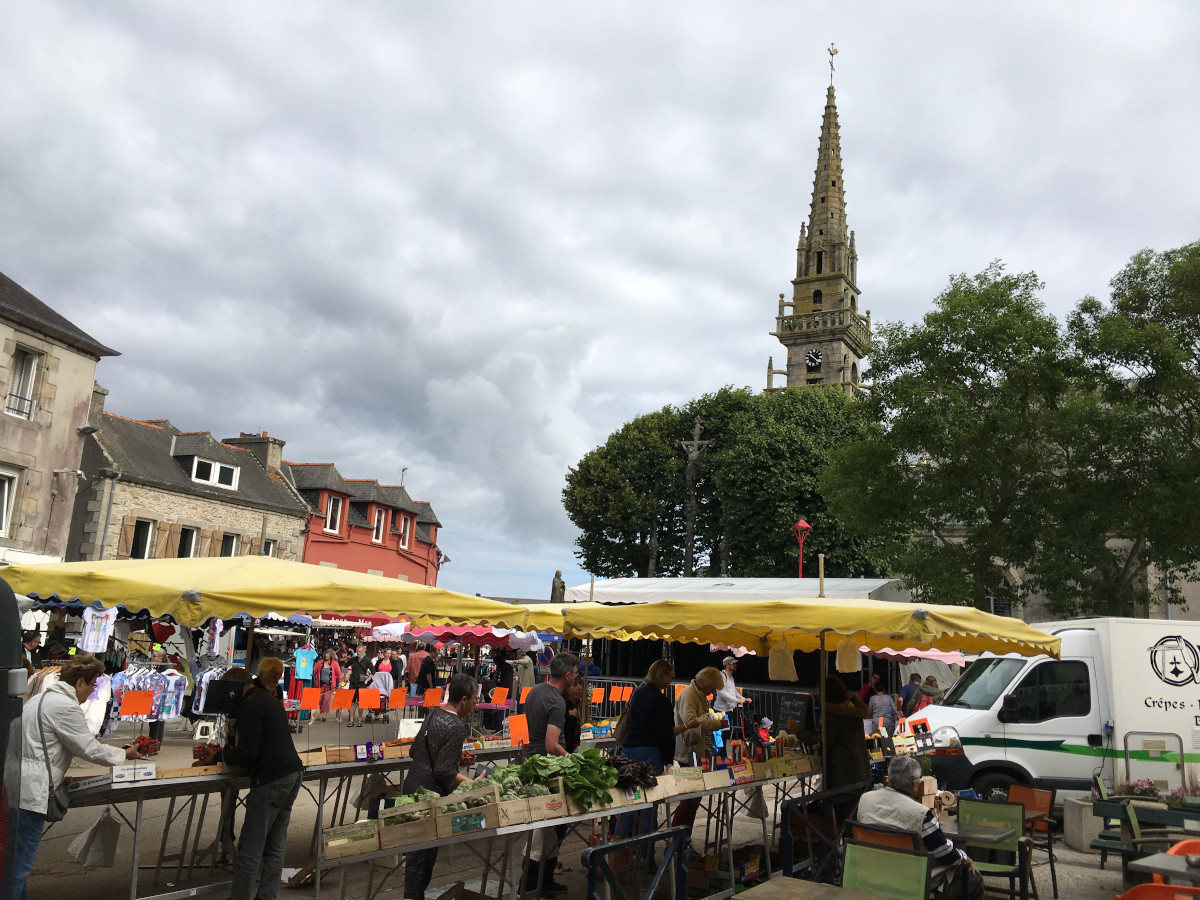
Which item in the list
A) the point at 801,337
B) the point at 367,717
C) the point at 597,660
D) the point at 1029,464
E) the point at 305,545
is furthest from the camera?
the point at 801,337

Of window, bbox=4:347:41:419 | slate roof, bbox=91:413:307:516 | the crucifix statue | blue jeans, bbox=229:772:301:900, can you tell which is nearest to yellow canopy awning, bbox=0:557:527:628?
blue jeans, bbox=229:772:301:900

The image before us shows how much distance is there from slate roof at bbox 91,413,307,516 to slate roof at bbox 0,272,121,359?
3891mm

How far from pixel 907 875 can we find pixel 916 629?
2240 mm

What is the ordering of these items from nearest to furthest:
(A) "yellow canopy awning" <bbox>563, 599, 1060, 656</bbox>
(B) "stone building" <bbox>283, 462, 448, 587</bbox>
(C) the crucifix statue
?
(A) "yellow canopy awning" <bbox>563, 599, 1060, 656</bbox>, (B) "stone building" <bbox>283, 462, 448, 587</bbox>, (C) the crucifix statue

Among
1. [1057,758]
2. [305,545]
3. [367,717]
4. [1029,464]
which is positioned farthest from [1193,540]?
[305,545]

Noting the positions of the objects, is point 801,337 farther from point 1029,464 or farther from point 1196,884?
point 1196,884

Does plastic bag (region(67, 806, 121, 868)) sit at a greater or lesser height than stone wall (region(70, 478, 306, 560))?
→ lesser

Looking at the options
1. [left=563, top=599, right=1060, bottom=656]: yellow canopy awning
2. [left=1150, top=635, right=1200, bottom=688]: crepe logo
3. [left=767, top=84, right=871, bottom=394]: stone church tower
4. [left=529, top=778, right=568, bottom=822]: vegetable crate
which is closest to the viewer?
[left=529, top=778, right=568, bottom=822]: vegetable crate

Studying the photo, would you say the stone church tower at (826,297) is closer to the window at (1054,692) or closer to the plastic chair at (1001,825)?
the window at (1054,692)

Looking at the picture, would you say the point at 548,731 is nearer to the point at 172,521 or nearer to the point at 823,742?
the point at 823,742

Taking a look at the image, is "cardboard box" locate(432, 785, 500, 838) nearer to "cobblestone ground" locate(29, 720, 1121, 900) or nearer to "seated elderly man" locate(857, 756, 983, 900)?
"cobblestone ground" locate(29, 720, 1121, 900)

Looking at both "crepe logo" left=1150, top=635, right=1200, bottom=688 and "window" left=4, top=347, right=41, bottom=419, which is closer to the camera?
"crepe logo" left=1150, top=635, right=1200, bottom=688

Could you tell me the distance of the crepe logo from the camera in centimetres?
1092

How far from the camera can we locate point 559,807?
18.9ft
